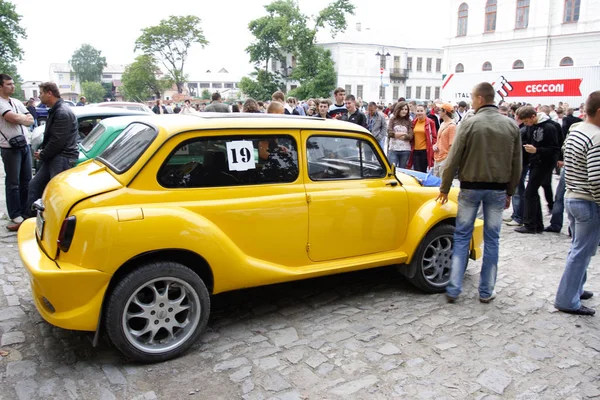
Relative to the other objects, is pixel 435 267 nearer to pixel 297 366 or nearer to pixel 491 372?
pixel 491 372

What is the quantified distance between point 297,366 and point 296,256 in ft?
3.04

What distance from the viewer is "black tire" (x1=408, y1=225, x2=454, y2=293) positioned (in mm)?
4773

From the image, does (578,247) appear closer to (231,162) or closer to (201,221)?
(231,162)

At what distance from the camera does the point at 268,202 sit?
391 cm

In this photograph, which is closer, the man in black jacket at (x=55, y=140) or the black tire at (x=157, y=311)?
the black tire at (x=157, y=311)

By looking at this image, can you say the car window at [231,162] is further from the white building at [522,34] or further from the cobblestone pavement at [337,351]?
the white building at [522,34]

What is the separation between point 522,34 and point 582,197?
4888 cm

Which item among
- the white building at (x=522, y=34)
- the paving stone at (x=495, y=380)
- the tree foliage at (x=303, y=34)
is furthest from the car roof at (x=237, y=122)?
the tree foliage at (x=303, y=34)

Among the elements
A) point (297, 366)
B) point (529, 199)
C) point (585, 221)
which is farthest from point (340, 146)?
point (529, 199)

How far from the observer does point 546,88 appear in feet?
81.8

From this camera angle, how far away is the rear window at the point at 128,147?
3.66m

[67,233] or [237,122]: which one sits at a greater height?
[237,122]

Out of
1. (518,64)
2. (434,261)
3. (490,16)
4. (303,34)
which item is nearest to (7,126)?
(434,261)

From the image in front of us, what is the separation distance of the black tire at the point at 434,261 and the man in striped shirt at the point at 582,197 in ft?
3.53
